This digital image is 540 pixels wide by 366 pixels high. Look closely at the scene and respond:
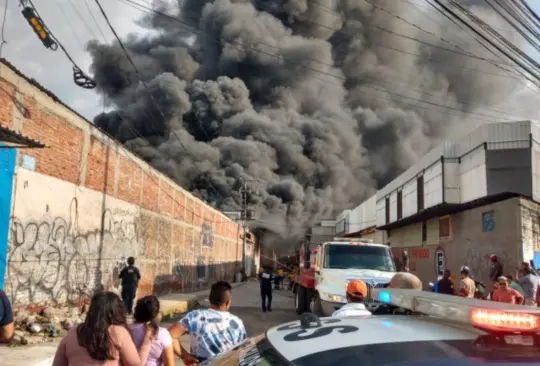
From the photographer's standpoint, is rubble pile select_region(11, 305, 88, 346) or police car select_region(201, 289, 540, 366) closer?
police car select_region(201, 289, 540, 366)

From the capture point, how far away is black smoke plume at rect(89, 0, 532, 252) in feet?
164

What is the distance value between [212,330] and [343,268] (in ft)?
28.0

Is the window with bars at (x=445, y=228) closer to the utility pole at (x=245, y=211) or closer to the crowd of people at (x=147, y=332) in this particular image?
the crowd of people at (x=147, y=332)

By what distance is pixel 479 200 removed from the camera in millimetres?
15977

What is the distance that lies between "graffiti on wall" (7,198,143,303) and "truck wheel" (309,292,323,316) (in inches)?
195

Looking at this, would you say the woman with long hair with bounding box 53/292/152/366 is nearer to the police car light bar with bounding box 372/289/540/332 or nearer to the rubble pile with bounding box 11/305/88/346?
the police car light bar with bounding box 372/289/540/332

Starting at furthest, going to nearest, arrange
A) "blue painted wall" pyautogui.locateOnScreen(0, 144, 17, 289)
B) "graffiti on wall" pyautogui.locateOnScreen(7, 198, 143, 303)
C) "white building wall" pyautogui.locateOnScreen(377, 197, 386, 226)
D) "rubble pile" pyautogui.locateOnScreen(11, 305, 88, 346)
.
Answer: "white building wall" pyautogui.locateOnScreen(377, 197, 386, 226)
"graffiti on wall" pyautogui.locateOnScreen(7, 198, 143, 303)
"blue painted wall" pyautogui.locateOnScreen(0, 144, 17, 289)
"rubble pile" pyautogui.locateOnScreen(11, 305, 88, 346)

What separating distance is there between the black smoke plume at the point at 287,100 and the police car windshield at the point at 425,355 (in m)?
42.9

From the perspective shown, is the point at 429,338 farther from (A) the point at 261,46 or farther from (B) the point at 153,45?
(B) the point at 153,45

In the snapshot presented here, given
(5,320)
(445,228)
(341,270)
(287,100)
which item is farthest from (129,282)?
(287,100)

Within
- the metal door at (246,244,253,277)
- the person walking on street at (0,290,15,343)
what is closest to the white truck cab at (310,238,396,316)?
the person walking on street at (0,290,15,343)

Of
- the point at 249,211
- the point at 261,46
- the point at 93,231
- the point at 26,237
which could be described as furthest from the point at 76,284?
the point at 261,46

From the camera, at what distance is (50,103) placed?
9.55 metres

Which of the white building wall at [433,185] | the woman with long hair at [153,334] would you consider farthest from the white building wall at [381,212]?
the woman with long hair at [153,334]
